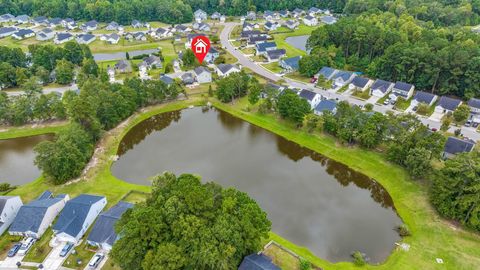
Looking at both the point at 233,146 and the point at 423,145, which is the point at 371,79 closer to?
the point at 423,145

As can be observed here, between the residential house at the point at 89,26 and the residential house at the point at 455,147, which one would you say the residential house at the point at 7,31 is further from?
the residential house at the point at 455,147

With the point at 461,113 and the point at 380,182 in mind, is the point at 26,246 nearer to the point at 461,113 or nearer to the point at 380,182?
the point at 380,182

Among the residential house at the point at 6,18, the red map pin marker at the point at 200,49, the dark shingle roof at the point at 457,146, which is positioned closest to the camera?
the dark shingle roof at the point at 457,146

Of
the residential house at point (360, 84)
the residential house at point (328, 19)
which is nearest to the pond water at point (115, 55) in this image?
the residential house at point (360, 84)

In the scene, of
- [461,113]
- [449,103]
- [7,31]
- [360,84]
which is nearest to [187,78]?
[360,84]

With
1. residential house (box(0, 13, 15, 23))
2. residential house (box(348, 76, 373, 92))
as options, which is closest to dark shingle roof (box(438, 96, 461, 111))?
residential house (box(348, 76, 373, 92))

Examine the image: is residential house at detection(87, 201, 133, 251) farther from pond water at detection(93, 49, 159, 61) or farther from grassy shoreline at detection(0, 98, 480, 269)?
pond water at detection(93, 49, 159, 61)

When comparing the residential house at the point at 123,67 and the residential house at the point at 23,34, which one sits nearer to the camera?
the residential house at the point at 123,67

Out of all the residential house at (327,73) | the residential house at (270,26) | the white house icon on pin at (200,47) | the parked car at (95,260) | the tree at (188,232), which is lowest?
the parked car at (95,260)
